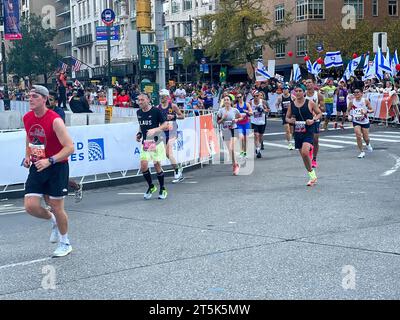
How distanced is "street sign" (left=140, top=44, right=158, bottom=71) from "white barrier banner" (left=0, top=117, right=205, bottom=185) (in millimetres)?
3375

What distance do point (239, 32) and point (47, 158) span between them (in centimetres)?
4764

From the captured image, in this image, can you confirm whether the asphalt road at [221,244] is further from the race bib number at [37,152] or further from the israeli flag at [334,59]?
the israeli flag at [334,59]

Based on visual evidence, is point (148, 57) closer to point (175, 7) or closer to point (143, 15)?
point (143, 15)

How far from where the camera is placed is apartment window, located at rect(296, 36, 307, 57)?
192 ft

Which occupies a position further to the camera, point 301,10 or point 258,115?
point 301,10

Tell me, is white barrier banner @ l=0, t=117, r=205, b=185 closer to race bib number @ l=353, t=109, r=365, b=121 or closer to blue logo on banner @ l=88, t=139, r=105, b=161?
blue logo on banner @ l=88, t=139, r=105, b=161

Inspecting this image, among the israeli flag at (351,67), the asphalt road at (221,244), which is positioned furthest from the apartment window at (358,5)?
the asphalt road at (221,244)

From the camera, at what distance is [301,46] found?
58.9 m

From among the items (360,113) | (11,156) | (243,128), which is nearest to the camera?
(11,156)

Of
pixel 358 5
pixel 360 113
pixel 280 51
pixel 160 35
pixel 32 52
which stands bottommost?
pixel 360 113

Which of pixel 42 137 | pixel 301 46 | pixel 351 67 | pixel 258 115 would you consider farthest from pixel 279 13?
pixel 42 137

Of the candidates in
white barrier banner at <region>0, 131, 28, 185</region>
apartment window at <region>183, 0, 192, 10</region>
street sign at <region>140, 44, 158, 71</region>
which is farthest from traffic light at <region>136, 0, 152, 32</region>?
apartment window at <region>183, 0, 192, 10</region>
